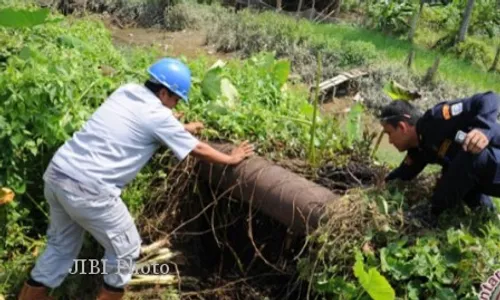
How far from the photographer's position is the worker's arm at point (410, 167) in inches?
162

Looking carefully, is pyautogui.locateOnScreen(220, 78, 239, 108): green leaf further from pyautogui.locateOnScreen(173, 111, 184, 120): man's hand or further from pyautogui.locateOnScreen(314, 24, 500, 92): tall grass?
pyautogui.locateOnScreen(314, 24, 500, 92): tall grass

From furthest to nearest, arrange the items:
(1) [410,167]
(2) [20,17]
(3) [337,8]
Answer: (3) [337,8], (2) [20,17], (1) [410,167]

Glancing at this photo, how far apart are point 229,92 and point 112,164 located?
163cm

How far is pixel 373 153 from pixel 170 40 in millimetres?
11991

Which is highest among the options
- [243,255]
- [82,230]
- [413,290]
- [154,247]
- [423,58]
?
[413,290]

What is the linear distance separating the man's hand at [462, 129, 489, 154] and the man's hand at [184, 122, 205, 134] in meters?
1.93

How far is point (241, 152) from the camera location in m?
4.22

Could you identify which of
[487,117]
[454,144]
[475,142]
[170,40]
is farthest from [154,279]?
[170,40]

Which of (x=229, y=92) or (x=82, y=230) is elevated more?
(x=229, y=92)

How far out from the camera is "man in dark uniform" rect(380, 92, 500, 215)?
140 inches

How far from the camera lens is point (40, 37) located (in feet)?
19.5

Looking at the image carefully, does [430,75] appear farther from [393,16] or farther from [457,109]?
[457,109]

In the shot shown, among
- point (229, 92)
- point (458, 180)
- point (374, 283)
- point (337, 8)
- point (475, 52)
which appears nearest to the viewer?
point (374, 283)

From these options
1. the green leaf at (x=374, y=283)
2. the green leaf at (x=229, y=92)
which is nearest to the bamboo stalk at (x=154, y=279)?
the green leaf at (x=229, y=92)
